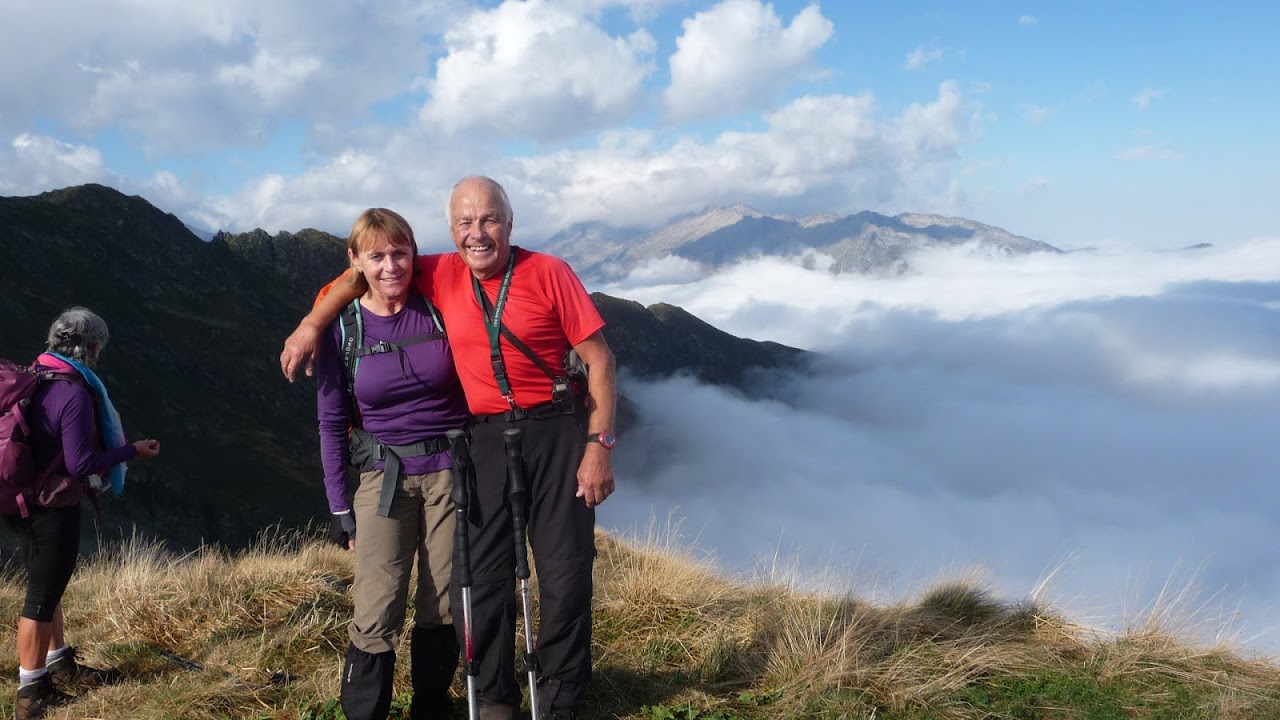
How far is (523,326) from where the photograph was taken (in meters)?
4.02

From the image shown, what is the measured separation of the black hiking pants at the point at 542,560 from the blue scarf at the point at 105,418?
240 cm

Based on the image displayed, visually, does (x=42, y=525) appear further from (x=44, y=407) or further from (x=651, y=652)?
(x=651, y=652)

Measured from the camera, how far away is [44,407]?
464 cm

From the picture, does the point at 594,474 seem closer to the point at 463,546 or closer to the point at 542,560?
the point at 542,560

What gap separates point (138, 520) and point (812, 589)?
191ft

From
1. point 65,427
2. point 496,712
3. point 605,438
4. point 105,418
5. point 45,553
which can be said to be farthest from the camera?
point 105,418

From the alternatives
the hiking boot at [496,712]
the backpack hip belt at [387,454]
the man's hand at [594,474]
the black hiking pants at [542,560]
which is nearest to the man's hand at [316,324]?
the backpack hip belt at [387,454]

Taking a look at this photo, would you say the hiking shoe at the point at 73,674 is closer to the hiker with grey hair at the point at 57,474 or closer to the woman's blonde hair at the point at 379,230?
the hiker with grey hair at the point at 57,474

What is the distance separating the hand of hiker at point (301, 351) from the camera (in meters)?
3.92

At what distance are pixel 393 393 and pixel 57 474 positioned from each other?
227 cm

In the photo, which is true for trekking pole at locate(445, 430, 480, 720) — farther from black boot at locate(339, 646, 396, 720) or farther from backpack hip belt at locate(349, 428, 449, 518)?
black boot at locate(339, 646, 396, 720)

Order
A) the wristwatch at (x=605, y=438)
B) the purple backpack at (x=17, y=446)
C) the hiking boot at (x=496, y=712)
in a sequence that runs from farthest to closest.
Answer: the purple backpack at (x=17, y=446) → the hiking boot at (x=496, y=712) → the wristwatch at (x=605, y=438)

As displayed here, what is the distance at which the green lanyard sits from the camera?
13.2 feet

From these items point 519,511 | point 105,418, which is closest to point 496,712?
point 519,511
